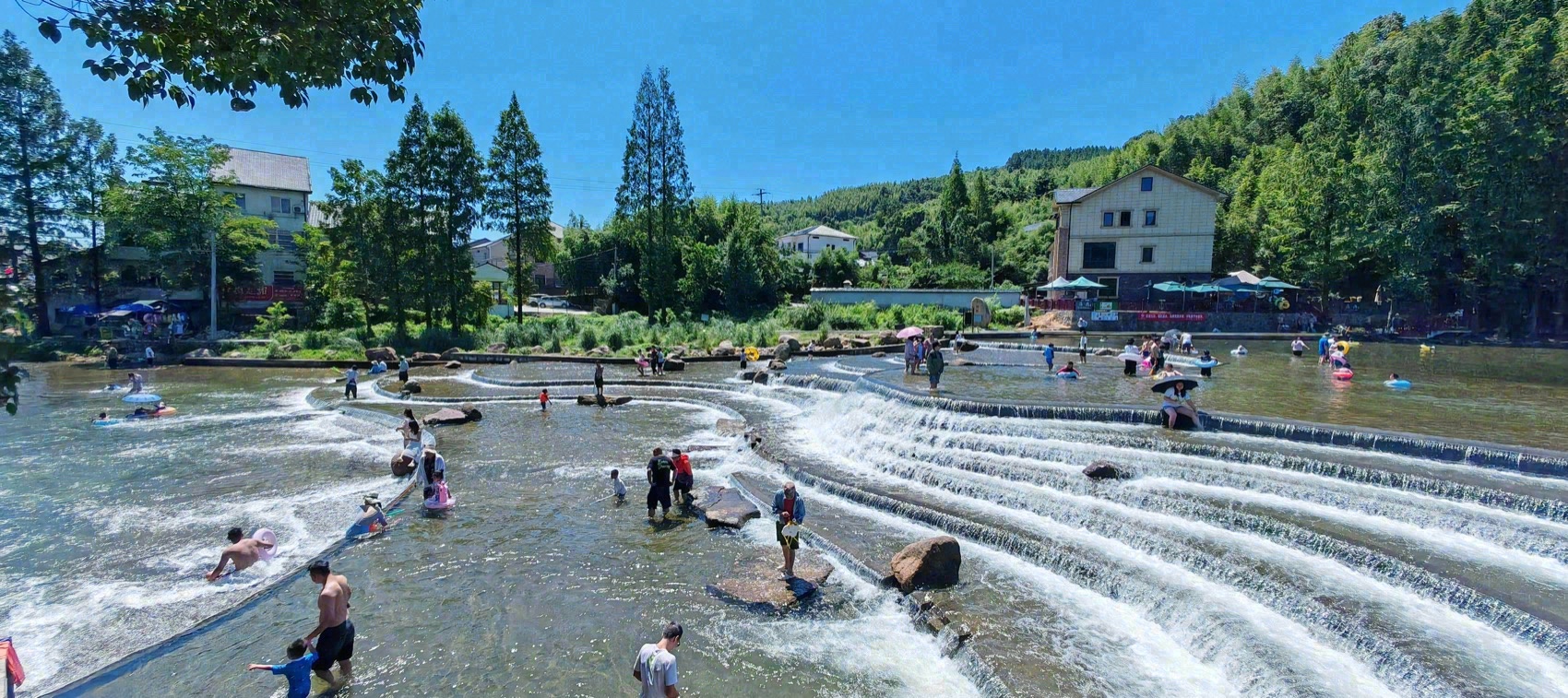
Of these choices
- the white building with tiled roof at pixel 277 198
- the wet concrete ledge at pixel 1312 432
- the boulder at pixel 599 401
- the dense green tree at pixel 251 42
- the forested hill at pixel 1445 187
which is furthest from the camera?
the white building with tiled roof at pixel 277 198

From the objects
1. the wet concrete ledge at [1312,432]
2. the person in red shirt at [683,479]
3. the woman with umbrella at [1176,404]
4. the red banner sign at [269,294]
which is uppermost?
the red banner sign at [269,294]

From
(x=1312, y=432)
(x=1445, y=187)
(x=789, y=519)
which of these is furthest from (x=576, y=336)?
(x=1445, y=187)

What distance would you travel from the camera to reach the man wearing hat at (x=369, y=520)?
44.2 ft

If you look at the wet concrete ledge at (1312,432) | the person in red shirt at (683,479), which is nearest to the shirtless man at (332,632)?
the person in red shirt at (683,479)

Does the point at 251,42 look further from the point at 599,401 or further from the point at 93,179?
the point at 93,179

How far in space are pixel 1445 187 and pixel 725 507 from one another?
160 ft

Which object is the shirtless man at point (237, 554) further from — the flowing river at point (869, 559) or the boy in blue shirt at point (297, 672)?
the boy in blue shirt at point (297, 672)

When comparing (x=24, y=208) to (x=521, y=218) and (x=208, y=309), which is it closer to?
(x=208, y=309)

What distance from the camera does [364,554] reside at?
12695mm

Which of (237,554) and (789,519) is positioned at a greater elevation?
(789,519)

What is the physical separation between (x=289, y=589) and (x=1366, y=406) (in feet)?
83.5

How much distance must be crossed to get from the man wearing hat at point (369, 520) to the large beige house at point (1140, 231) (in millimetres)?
53099

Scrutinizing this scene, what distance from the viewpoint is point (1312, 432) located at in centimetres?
1580

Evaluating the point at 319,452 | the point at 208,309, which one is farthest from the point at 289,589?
the point at 208,309
